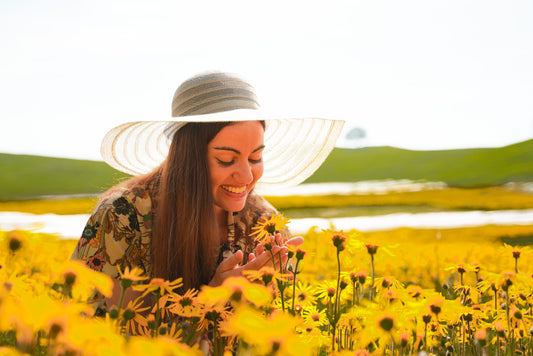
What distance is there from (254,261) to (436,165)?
84.4ft

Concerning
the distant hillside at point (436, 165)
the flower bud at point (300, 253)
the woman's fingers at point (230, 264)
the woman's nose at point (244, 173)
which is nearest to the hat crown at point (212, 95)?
the woman's nose at point (244, 173)

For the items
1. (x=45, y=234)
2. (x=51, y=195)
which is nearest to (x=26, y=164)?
(x=51, y=195)

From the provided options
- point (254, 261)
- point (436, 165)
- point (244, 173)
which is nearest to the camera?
point (254, 261)

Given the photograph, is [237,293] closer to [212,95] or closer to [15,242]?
[15,242]

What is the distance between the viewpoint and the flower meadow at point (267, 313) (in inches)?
23.3

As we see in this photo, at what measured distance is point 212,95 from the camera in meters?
2.27

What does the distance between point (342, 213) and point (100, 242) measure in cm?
1084

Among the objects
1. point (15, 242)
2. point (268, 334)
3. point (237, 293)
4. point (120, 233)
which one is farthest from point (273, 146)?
point (268, 334)

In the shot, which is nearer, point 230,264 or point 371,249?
point 371,249

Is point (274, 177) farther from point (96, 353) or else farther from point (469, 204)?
point (469, 204)

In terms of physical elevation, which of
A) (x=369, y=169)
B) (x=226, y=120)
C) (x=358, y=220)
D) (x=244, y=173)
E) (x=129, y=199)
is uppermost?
(x=369, y=169)

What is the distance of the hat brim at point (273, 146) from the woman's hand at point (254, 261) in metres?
0.86

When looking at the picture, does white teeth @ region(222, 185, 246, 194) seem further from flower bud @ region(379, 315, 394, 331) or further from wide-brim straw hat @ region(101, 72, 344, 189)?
flower bud @ region(379, 315, 394, 331)

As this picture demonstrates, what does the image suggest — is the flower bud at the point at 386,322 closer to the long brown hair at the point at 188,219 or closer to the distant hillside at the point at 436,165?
the long brown hair at the point at 188,219
